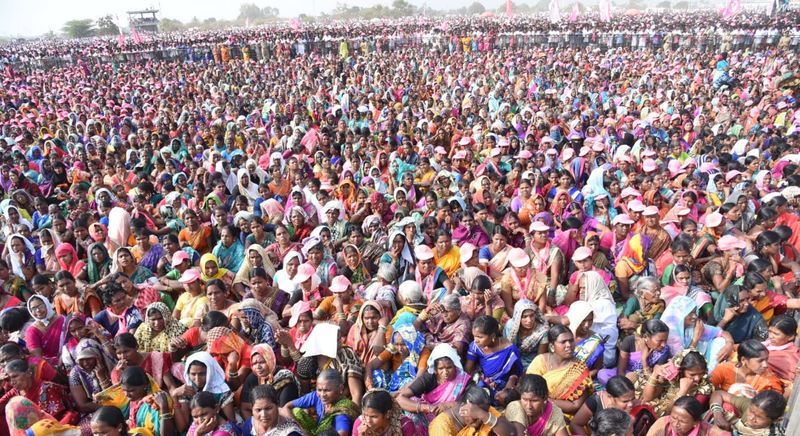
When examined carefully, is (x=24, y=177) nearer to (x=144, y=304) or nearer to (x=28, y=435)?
(x=144, y=304)

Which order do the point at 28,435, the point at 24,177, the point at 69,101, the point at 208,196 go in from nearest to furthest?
the point at 28,435 < the point at 208,196 < the point at 24,177 < the point at 69,101

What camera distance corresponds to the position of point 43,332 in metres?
3.49

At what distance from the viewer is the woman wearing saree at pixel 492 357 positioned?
9.77ft

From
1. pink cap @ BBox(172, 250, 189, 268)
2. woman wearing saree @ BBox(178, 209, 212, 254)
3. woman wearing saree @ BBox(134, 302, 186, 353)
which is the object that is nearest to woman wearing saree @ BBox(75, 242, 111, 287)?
woman wearing saree @ BBox(178, 209, 212, 254)

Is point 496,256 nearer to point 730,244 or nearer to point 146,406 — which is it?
point 730,244

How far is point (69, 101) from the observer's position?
44.4 feet

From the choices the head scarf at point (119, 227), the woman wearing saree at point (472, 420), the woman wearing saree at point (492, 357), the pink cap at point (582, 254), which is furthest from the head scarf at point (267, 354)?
the head scarf at point (119, 227)

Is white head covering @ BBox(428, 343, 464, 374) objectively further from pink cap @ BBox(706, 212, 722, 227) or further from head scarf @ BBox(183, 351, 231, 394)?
pink cap @ BBox(706, 212, 722, 227)

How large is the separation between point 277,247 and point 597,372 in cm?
297

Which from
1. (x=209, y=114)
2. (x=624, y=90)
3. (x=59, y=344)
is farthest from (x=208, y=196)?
(x=624, y=90)

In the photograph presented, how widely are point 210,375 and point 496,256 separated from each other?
2475 millimetres

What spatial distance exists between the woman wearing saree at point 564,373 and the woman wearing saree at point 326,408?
1061 millimetres

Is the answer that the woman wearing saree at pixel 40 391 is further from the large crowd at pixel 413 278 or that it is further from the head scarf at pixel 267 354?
the head scarf at pixel 267 354

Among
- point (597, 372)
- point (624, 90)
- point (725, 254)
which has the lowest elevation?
point (597, 372)
